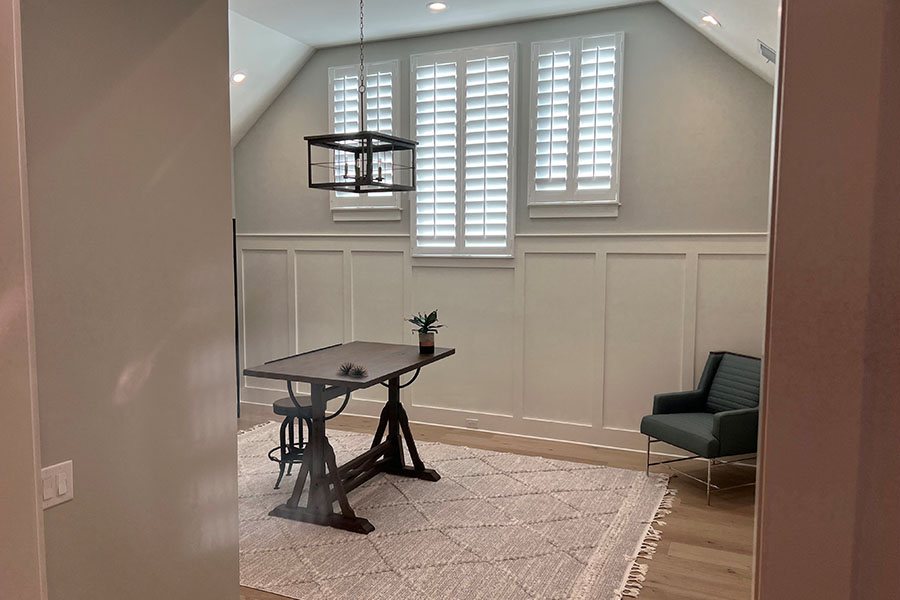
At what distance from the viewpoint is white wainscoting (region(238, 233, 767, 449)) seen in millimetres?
4629

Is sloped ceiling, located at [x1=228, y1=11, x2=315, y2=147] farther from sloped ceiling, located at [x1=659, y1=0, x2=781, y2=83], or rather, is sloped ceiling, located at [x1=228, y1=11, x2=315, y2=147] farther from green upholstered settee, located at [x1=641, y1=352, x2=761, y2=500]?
→ green upholstered settee, located at [x1=641, y1=352, x2=761, y2=500]

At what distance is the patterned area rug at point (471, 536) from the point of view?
3.01m

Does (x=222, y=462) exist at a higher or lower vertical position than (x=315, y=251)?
lower

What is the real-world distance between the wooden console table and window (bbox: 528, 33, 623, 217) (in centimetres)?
156

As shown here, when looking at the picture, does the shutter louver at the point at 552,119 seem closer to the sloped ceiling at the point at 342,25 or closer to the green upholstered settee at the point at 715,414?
the sloped ceiling at the point at 342,25

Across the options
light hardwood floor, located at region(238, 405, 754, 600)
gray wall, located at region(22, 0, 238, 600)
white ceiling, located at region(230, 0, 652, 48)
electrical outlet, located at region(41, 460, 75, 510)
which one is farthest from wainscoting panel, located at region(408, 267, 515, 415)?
electrical outlet, located at region(41, 460, 75, 510)

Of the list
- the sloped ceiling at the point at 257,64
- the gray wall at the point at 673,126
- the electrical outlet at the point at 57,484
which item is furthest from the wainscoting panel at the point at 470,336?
the electrical outlet at the point at 57,484

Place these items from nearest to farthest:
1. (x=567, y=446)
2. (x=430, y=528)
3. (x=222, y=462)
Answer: (x=222, y=462), (x=430, y=528), (x=567, y=446)

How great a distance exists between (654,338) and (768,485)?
4.09 m

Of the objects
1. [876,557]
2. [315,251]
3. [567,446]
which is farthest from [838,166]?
[315,251]

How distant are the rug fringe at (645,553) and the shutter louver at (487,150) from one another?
233cm

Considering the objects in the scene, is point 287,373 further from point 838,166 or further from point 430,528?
point 838,166

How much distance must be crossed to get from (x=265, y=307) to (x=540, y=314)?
Result: 2778 mm

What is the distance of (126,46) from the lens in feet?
5.45
